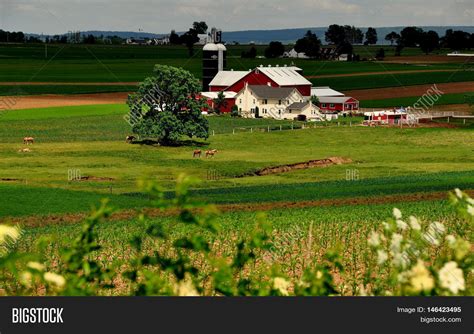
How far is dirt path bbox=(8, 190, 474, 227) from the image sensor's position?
39.8 meters

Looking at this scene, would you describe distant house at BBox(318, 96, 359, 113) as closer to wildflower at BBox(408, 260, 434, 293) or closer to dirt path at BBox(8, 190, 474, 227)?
dirt path at BBox(8, 190, 474, 227)

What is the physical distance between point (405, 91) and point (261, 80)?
101 ft

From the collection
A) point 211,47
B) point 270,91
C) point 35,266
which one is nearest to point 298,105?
point 270,91

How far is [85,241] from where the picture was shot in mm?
8859

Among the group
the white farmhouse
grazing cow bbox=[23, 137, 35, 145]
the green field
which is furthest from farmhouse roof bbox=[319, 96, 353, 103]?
grazing cow bbox=[23, 137, 35, 145]

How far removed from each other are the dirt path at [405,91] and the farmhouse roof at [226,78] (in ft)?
61.2

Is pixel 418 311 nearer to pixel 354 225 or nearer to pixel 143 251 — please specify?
pixel 143 251

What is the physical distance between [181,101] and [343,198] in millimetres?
36844

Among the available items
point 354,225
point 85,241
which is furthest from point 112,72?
point 85,241

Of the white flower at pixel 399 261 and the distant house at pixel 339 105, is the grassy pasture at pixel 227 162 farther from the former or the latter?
the white flower at pixel 399 261

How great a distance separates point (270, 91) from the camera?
111500mm

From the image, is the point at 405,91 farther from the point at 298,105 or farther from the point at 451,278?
the point at 451,278

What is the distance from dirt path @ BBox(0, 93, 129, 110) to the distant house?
87.7ft

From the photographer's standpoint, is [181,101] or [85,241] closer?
[85,241]
